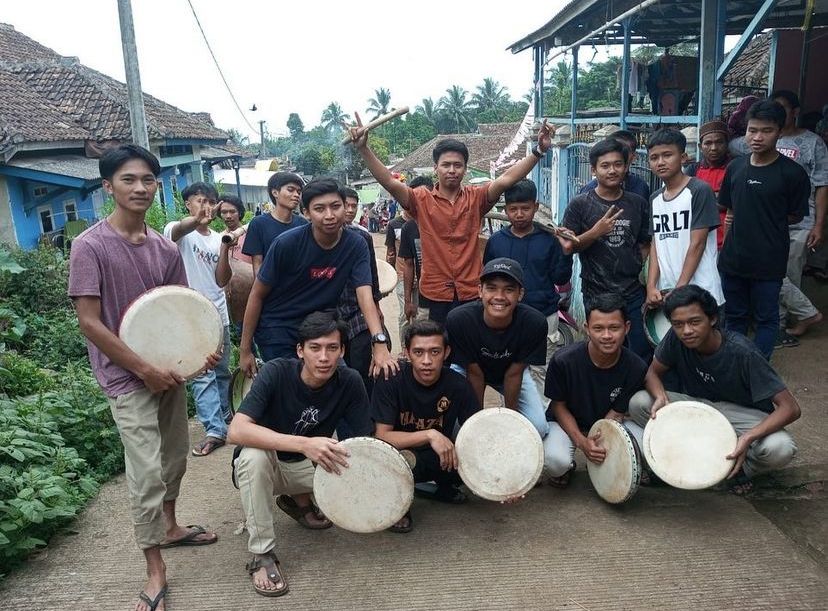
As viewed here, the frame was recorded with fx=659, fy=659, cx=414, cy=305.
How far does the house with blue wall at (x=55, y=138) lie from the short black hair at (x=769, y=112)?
9.87 metres

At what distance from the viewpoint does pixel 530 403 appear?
391 cm

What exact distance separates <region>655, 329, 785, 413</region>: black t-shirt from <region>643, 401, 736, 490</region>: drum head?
0.28 meters

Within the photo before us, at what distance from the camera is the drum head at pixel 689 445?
10.4ft

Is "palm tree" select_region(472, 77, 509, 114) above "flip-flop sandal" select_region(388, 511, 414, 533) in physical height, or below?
above

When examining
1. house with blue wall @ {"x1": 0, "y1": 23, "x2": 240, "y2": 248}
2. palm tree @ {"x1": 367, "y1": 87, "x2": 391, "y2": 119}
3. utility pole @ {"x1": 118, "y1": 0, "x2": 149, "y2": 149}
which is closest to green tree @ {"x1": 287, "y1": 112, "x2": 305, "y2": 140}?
palm tree @ {"x1": 367, "y1": 87, "x2": 391, "y2": 119}

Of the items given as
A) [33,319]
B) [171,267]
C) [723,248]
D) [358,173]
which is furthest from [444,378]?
[358,173]

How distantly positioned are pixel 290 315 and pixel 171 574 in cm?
143

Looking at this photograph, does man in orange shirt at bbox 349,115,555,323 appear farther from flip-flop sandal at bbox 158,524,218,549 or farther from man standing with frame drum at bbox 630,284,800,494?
flip-flop sandal at bbox 158,524,218,549

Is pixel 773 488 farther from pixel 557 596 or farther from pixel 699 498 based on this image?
pixel 557 596

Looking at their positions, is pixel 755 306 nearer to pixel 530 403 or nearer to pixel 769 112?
pixel 769 112

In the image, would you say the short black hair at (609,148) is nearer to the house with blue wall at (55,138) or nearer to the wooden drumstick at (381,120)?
the wooden drumstick at (381,120)

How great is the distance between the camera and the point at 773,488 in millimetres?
3609

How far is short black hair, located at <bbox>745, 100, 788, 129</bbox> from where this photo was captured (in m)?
3.98

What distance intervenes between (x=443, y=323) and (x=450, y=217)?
0.68 metres
